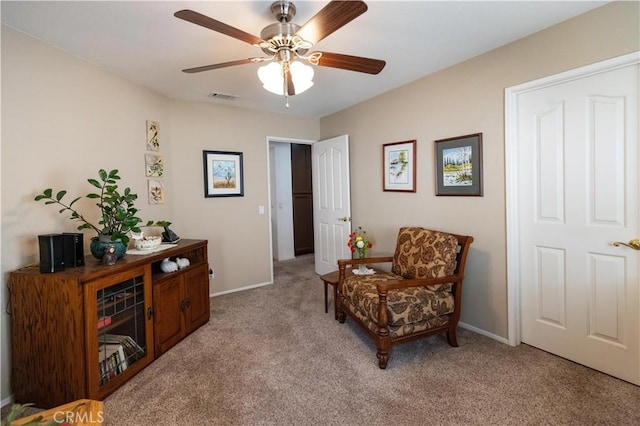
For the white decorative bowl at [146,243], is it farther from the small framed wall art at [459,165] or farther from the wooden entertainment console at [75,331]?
the small framed wall art at [459,165]

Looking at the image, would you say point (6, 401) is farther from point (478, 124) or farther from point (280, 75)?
point (478, 124)

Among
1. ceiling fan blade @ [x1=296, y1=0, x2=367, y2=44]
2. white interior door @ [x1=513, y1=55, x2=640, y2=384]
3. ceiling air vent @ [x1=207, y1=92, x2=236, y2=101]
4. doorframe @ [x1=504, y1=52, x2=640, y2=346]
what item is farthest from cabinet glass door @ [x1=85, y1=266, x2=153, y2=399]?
white interior door @ [x1=513, y1=55, x2=640, y2=384]

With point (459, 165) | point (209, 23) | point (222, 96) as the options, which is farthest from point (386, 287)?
point (222, 96)

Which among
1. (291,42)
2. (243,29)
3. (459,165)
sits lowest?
(459,165)

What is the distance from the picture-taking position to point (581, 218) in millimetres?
2068

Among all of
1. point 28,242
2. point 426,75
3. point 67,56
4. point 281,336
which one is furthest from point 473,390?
point 67,56

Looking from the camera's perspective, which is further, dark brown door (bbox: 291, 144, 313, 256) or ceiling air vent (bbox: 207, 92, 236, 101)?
dark brown door (bbox: 291, 144, 313, 256)

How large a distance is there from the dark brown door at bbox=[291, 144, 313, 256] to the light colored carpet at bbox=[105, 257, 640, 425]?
3.32 meters

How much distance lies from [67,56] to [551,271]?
390 centimetres

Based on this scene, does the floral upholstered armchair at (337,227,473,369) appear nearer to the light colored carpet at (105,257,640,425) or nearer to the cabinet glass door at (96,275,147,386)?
the light colored carpet at (105,257,640,425)

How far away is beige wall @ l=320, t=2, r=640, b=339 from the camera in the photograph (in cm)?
194

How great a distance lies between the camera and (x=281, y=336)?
2652 millimetres

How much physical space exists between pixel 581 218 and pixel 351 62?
1869mm

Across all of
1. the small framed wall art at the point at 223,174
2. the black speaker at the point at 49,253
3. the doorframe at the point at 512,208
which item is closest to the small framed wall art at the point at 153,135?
the small framed wall art at the point at 223,174
